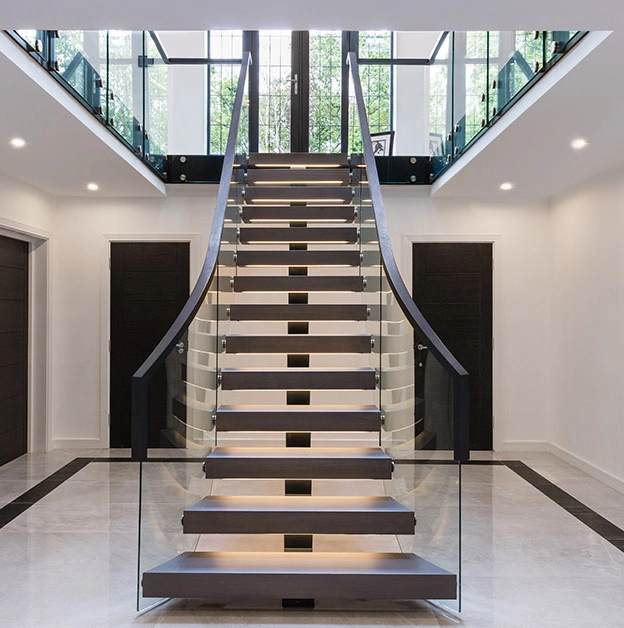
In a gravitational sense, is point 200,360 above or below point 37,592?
above

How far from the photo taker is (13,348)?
7000mm

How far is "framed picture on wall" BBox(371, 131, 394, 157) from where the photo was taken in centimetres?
869

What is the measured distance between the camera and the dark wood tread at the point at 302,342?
4660 mm

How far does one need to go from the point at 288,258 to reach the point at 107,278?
9.47 ft

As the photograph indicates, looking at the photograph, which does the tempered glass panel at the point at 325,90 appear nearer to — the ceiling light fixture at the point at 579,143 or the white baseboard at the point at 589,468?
the ceiling light fixture at the point at 579,143

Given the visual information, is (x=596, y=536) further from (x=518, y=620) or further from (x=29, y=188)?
(x=29, y=188)

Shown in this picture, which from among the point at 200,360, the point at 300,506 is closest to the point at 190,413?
the point at 200,360

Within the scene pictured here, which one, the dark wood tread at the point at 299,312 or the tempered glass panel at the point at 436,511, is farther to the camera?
the dark wood tread at the point at 299,312

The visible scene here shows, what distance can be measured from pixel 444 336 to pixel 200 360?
171 inches

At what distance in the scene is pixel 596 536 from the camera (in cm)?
461

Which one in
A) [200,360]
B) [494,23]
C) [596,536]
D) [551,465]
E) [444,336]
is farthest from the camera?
[444,336]

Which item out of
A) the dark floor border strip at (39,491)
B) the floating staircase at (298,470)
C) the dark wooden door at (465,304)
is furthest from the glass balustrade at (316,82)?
the dark floor border strip at (39,491)

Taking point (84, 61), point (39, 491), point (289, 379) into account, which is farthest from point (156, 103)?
point (289, 379)

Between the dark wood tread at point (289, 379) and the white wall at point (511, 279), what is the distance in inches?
142
